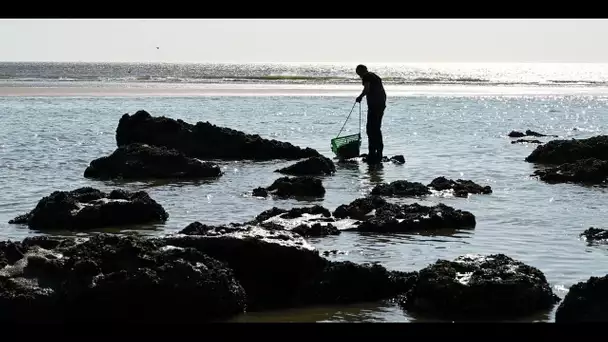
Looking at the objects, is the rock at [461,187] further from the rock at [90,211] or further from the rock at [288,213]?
the rock at [90,211]

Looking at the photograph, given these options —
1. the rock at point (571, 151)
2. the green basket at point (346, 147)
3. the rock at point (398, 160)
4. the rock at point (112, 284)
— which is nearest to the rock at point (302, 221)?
the rock at point (112, 284)

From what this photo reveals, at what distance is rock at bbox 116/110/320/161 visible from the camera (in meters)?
20.4

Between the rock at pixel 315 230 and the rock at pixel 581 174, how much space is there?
7.23 meters

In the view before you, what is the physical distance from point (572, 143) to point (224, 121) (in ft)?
61.6

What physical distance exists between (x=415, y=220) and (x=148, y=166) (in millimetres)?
7723

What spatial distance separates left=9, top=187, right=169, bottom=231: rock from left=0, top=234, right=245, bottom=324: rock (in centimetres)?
444

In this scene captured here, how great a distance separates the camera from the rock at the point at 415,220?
1037cm

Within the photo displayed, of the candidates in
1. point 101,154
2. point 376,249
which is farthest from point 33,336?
point 101,154

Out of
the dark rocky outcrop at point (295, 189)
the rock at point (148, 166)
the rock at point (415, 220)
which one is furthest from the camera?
the rock at point (148, 166)

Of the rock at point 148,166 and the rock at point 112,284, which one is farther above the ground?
the rock at point 112,284

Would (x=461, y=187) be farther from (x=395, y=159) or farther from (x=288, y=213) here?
(x=395, y=159)

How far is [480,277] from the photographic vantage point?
6930 mm

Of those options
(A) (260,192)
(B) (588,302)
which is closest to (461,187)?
(A) (260,192)

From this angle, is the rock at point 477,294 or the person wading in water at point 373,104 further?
the person wading in water at point 373,104
